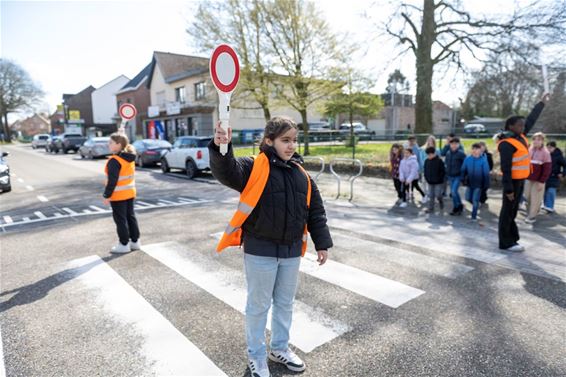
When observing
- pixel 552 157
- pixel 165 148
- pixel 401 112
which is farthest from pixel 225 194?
pixel 401 112

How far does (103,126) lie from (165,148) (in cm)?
4949

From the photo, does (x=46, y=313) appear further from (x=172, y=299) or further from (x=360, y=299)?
(x=360, y=299)

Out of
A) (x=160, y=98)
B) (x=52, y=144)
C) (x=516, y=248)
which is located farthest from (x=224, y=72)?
(x=160, y=98)

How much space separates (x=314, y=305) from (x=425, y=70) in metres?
17.6

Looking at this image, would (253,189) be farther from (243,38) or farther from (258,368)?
(243,38)

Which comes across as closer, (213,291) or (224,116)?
(224,116)

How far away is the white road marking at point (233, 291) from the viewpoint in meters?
3.33

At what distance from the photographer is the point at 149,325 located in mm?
3525

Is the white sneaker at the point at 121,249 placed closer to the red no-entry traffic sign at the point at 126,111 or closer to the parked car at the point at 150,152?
the red no-entry traffic sign at the point at 126,111

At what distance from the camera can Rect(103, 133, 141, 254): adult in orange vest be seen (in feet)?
17.7

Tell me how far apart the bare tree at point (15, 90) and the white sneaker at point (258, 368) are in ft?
250

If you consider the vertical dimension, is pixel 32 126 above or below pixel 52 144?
above

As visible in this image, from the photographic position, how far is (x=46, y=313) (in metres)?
3.82

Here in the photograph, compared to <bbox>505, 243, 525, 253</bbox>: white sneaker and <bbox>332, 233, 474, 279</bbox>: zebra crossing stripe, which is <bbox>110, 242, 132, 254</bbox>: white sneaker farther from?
<bbox>505, 243, 525, 253</bbox>: white sneaker
